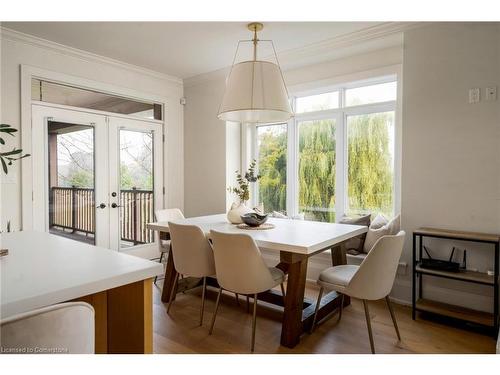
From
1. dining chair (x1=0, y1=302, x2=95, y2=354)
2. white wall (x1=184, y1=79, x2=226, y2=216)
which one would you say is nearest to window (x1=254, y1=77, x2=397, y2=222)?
white wall (x1=184, y1=79, x2=226, y2=216)

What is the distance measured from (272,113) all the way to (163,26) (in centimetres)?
133

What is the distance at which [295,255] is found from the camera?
87.4 inches

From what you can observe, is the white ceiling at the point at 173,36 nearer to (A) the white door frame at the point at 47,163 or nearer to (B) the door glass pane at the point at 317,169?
(A) the white door frame at the point at 47,163

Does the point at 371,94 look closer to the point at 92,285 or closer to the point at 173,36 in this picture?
the point at 173,36

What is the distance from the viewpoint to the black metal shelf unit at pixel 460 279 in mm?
2463

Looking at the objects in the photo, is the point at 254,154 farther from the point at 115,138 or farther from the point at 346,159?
the point at 115,138

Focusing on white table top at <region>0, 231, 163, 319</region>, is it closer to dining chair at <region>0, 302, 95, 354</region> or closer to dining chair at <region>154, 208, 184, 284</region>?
dining chair at <region>0, 302, 95, 354</region>

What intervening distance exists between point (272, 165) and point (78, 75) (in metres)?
2.54

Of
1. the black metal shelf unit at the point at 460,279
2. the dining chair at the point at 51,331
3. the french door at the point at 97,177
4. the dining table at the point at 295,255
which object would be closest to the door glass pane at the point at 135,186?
the french door at the point at 97,177

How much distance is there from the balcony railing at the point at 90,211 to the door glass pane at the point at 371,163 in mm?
2676

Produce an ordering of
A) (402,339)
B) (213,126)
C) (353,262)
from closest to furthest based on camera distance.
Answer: (402,339), (353,262), (213,126)

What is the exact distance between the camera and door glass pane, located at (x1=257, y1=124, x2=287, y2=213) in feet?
14.4

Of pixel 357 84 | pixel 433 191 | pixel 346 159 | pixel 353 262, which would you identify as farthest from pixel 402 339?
pixel 357 84

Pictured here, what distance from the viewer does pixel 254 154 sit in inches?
Answer: 185
